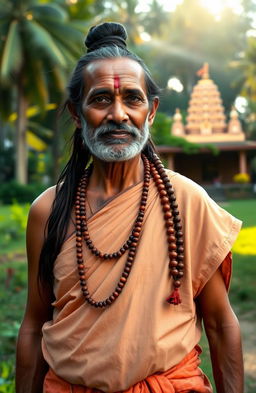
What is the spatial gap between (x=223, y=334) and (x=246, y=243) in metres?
Answer: 9.46

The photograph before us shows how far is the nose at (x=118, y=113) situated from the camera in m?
1.90

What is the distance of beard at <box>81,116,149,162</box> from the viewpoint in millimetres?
1936

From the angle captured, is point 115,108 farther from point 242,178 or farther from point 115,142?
point 242,178

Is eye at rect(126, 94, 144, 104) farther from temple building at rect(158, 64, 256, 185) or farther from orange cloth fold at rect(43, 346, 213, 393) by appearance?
temple building at rect(158, 64, 256, 185)

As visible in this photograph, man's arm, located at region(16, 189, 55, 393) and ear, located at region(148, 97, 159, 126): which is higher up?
ear, located at region(148, 97, 159, 126)

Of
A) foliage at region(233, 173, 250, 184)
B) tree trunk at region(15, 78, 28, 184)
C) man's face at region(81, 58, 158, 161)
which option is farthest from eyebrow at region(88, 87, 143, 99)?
foliage at region(233, 173, 250, 184)

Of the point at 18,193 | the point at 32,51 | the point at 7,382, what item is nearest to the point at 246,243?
the point at 7,382

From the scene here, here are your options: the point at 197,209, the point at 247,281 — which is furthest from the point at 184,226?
the point at 247,281

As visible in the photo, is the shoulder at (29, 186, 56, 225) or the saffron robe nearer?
the saffron robe

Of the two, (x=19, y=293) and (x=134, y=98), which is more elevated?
(x=134, y=98)

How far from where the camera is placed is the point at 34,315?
7.07ft

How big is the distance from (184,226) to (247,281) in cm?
612

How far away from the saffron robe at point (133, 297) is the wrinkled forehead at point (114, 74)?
0.38 meters

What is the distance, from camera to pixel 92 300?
187cm
